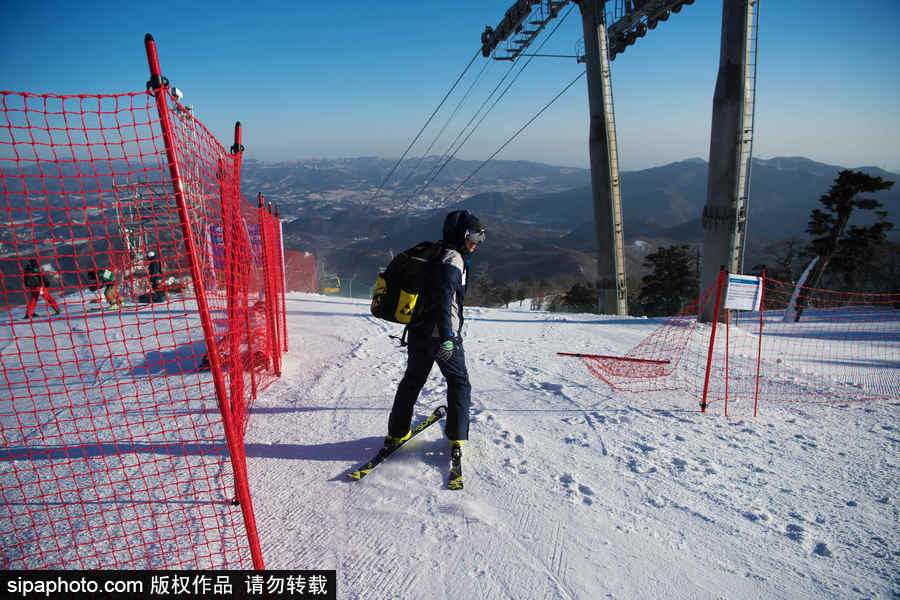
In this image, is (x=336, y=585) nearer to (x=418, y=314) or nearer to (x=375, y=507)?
(x=375, y=507)

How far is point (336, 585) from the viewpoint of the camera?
88.4 inches

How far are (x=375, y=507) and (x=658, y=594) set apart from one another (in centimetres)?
164

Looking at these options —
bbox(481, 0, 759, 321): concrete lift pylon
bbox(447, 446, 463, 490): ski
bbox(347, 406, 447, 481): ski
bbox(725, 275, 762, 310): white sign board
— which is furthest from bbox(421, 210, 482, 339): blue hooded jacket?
bbox(481, 0, 759, 321): concrete lift pylon

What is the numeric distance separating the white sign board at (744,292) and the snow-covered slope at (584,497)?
1.07m

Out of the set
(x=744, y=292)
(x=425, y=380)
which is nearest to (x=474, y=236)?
(x=425, y=380)

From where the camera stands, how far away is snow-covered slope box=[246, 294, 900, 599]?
228 centimetres

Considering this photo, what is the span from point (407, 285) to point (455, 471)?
1.35 metres

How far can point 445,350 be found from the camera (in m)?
2.89

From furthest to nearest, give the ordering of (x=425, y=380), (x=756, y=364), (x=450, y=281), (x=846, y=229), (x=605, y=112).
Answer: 1. (x=846, y=229)
2. (x=605, y=112)
3. (x=756, y=364)
4. (x=425, y=380)
5. (x=450, y=281)

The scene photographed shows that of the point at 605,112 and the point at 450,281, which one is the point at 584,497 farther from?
the point at 605,112

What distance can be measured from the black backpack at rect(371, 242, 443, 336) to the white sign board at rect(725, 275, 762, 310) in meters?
3.11

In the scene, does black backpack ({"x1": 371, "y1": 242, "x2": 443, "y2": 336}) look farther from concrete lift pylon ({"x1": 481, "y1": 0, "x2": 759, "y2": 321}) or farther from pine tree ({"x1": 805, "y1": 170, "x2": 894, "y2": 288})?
pine tree ({"x1": 805, "y1": 170, "x2": 894, "y2": 288})

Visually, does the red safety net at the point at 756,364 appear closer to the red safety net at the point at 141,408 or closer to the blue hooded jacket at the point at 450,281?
the blue hooded jacket at the point at 450,281

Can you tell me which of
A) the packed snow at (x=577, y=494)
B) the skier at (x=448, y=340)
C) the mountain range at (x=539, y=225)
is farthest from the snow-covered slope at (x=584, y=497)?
the mountain range at (x=539, y=225)
